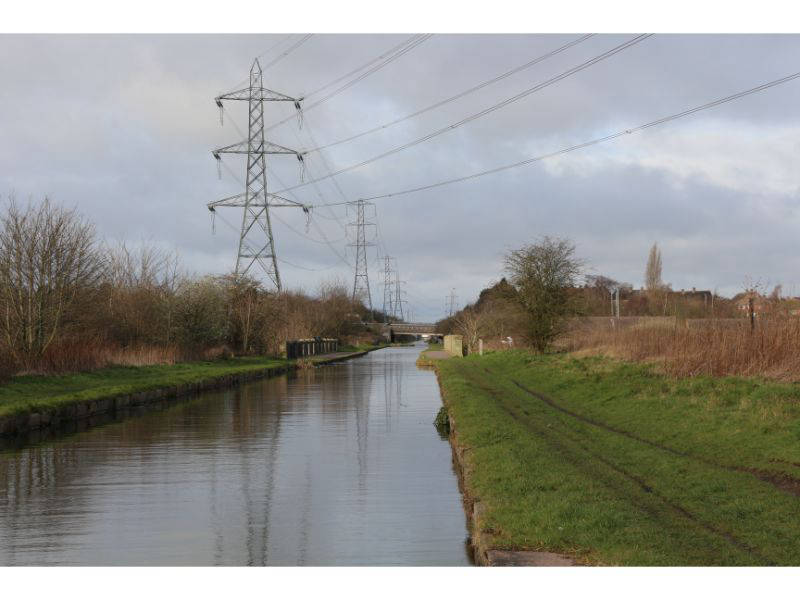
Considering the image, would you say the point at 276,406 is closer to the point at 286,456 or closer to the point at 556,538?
the point at 286,456

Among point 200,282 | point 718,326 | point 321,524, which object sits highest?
point 200,282

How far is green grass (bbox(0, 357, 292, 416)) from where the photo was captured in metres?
21.3

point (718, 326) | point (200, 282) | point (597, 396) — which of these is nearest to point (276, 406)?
point (597, 396)

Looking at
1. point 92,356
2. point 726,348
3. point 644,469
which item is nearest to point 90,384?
point 92,356

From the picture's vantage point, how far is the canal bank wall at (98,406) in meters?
19.3

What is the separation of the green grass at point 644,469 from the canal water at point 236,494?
0.94 meters

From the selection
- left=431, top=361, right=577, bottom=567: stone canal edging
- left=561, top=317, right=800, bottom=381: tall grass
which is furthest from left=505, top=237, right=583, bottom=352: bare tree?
left=431, top=361, right=577, bottom=567: stone canal edging

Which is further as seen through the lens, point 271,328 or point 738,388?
point 271,328

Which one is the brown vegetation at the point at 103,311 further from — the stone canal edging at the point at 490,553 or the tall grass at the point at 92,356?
the stone canal edging at the point at 490,553

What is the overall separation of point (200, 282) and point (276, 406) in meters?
26.0

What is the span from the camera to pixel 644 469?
12.1 meters

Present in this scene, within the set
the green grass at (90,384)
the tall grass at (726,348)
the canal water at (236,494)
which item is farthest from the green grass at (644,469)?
the green grass at (90,384)

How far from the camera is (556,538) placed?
7840 mm

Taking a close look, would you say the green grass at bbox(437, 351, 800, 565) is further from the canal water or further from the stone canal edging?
the canal water
